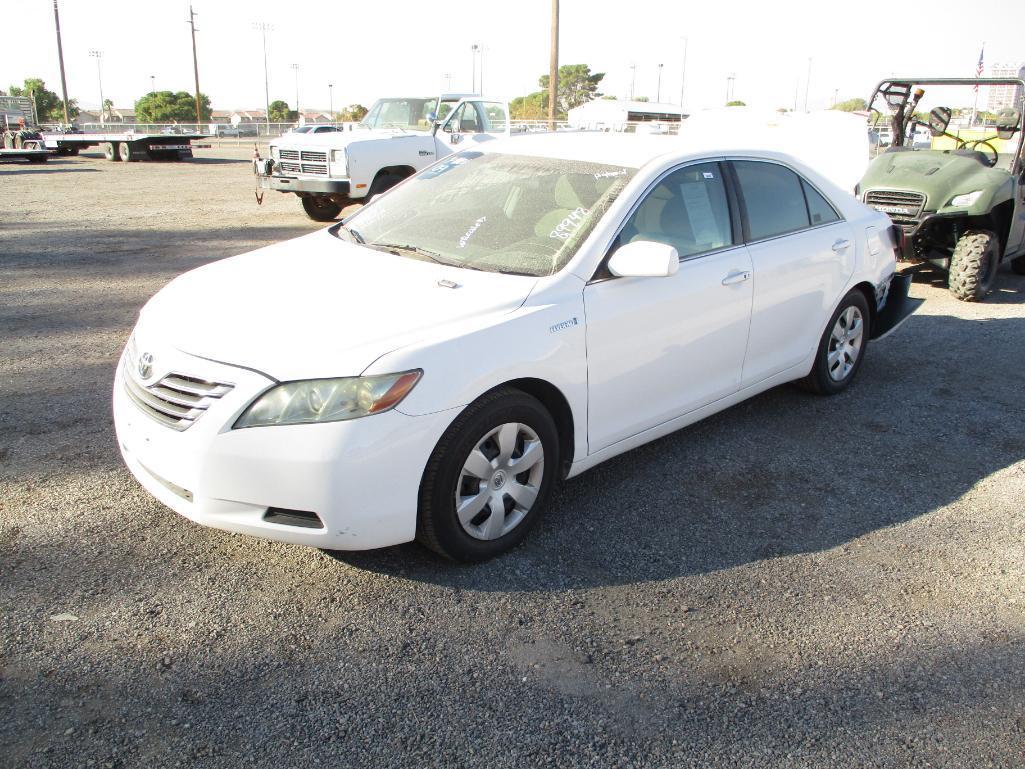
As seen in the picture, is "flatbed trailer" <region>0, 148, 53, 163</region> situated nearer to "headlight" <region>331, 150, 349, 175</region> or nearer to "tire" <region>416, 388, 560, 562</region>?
"headlight" <region>331, 150, 349, 175</region>

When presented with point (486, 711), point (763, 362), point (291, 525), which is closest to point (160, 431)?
point (291, 525)

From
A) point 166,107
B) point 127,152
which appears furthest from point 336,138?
point 166,107

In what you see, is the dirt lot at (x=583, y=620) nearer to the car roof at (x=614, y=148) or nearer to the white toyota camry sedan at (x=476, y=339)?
the white toyota camry sedan at (x=476, y=339)

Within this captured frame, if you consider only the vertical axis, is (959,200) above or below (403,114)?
below

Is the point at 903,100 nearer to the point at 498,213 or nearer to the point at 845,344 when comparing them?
the point at 845,344

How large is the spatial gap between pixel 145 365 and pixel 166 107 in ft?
343

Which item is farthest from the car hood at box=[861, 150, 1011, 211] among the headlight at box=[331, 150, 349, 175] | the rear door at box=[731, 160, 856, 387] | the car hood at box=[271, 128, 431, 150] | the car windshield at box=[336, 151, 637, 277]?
the car hood at box=[271, 128, 431, 150]

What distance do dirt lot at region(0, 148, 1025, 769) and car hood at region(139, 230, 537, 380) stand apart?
3.04ft

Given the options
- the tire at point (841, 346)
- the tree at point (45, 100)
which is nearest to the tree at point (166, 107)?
the tree at point (45, 100)

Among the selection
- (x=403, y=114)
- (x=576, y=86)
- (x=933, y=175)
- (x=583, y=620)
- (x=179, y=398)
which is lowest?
(x=583, y=620)

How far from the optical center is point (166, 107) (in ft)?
314

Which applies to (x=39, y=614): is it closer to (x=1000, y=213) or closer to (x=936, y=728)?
(x=936, y=728)

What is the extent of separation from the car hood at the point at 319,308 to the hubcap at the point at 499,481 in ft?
1.60

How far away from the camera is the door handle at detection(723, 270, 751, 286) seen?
429 cm
